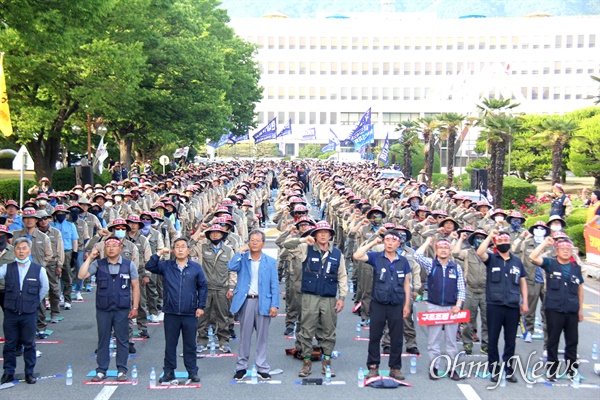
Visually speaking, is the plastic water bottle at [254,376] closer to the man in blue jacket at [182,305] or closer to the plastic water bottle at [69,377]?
the man in blue jacket at [182,305]

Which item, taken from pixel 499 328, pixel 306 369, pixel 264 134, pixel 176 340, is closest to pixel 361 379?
pixel 306 369

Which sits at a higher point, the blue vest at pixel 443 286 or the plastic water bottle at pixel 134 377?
the blue vest at pixel 443 286

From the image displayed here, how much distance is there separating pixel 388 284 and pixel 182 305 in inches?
98.7

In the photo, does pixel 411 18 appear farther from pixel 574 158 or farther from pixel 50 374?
pixel 50 374

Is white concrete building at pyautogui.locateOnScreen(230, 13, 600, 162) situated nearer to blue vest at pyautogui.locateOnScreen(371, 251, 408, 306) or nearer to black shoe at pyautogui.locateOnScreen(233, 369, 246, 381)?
blue vest at pyautogui.locateOnScreen(371, 251, 408, 306)

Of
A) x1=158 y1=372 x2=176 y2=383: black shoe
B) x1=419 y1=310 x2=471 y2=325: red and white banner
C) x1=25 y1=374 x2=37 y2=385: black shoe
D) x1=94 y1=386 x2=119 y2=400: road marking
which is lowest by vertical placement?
x1=94 y1=386 x2=119 y2=400: road marking

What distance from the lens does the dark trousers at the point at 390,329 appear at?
1027 centimetres

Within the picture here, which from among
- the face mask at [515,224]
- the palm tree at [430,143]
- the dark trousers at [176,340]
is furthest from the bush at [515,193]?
the dark trousers at [176,340]

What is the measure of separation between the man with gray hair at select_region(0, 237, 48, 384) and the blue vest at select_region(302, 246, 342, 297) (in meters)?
3.32

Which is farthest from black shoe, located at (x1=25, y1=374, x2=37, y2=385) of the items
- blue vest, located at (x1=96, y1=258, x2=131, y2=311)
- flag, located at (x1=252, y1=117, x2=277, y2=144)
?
flag, located at (x1=252, y1=117, x2=277, y2=144)

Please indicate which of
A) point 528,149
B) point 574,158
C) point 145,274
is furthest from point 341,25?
point 145,274

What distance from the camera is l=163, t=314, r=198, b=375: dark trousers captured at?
1014cm

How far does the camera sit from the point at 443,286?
10.6 meters

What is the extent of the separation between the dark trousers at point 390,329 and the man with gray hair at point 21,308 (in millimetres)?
4107
